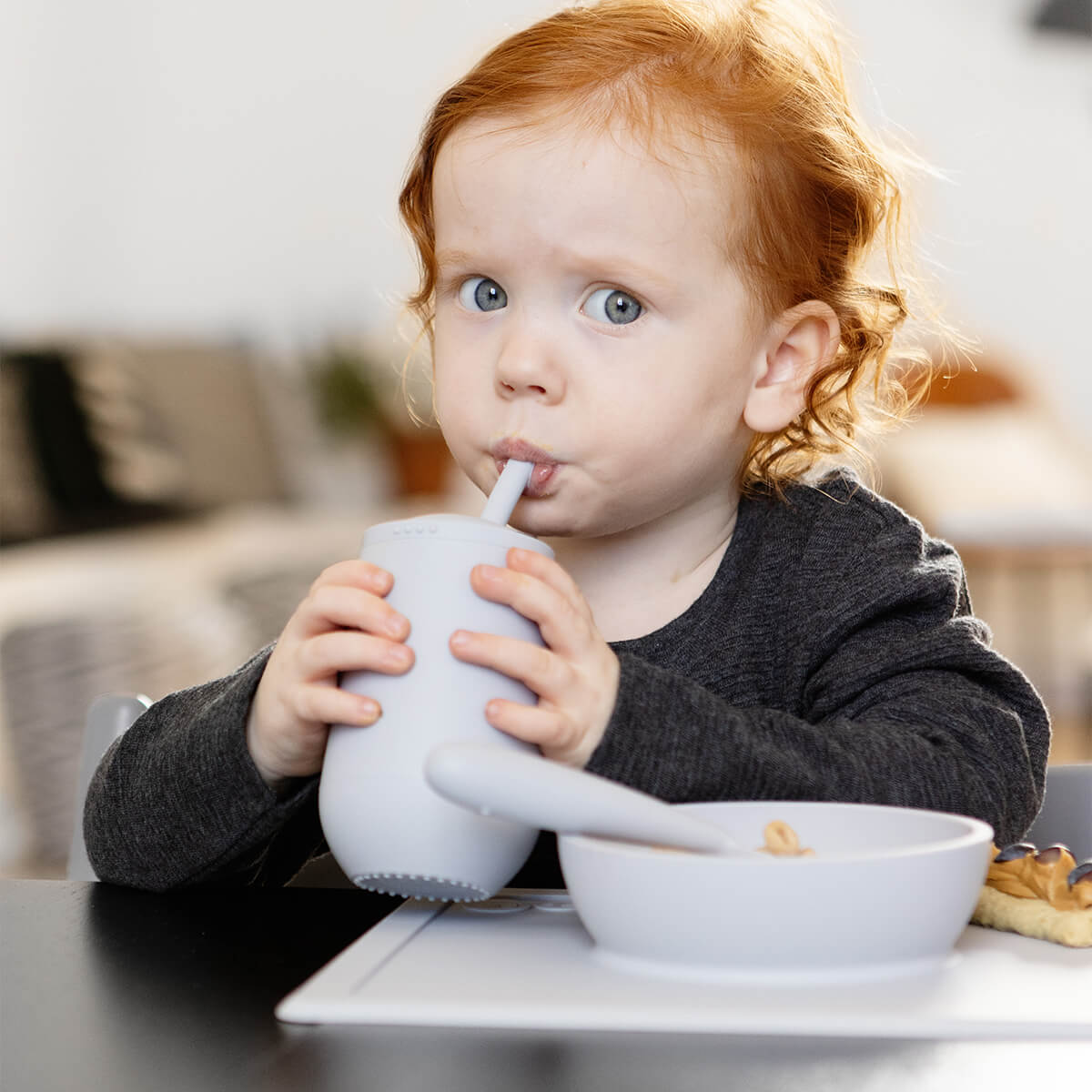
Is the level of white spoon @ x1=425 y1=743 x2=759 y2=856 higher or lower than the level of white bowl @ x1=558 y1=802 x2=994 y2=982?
higher

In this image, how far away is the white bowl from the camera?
1.47ft

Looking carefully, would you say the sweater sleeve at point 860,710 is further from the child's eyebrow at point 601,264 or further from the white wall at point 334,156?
the white wall at point 334,156

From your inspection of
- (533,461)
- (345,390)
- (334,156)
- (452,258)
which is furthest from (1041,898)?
(334,156)

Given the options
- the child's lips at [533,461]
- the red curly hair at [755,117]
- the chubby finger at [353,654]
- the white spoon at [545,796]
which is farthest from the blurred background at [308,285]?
the white spoon at [545,796]

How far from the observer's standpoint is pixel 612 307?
0.76 metres

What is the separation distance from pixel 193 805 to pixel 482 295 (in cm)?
31

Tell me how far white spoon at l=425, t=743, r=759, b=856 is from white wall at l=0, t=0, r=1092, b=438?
413 centimetres

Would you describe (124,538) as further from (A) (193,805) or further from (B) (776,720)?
(B) (776,720)

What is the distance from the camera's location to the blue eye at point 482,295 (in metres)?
0.79

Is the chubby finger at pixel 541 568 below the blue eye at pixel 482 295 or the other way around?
below

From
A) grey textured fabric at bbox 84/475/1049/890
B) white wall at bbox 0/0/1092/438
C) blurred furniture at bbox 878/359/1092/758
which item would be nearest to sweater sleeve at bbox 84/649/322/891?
grey textured fabric at bbox 84/475/1049/890

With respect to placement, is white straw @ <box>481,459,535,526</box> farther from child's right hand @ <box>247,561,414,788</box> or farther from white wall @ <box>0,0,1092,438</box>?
white wall @ <box>0,0,1092,438</box>

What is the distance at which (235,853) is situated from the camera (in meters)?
0.69

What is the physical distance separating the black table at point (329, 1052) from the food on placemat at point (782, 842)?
12cm
